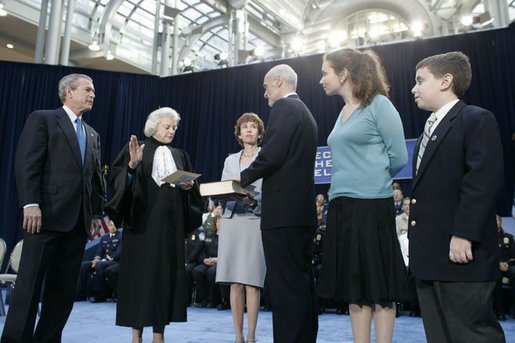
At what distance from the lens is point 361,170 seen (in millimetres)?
1616

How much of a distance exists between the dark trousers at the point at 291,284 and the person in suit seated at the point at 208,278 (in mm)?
3159

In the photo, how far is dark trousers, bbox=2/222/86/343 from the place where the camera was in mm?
1979

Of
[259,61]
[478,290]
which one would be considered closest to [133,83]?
[259,61]

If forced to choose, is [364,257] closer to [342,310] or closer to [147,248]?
[147,248]

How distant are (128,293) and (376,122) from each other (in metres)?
1.46

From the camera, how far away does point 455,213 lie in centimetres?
134

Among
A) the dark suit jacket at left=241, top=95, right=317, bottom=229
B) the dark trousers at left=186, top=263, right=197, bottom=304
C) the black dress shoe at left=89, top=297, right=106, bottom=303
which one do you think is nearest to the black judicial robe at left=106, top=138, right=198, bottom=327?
the dark suit jacket at left=241, top=95, right=317, bottom=229

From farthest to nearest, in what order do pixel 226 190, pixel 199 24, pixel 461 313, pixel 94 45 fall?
pixel 199 24
pixel 94 45
pixel 226 190
pixel 461 313

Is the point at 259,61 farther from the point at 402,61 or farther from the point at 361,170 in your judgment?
the point at 361,170

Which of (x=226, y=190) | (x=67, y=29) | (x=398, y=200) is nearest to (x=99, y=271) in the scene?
(x=398, y=200)

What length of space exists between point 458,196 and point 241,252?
1.43 meters

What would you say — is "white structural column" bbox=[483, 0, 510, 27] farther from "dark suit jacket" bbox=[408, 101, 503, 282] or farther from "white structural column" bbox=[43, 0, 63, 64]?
"white structural column" bbox=[43, 0, 63, 64]

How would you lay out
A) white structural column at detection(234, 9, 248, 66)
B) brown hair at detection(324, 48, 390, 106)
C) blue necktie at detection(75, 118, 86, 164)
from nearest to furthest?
1. brown hair at detection(324, 48, 390, 106)
2. blue necktie at detection(75, 118, 86, 164)
3. white structural column at detection(234, 9, 248, 66)

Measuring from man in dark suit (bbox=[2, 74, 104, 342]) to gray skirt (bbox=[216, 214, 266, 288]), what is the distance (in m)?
0.74
